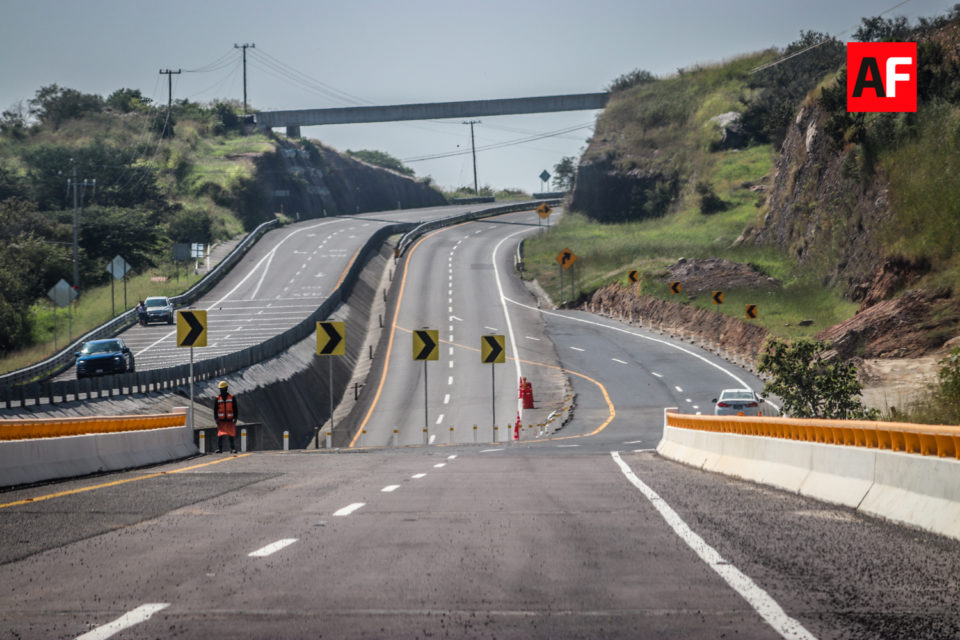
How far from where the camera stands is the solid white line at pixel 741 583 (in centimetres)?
560

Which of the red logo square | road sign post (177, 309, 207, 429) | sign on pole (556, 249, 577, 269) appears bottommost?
road sign post (177, 309, 207, 429)

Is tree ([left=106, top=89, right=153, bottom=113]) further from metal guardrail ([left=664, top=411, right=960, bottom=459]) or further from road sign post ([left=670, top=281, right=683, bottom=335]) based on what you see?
metal guardrail ([left=664, top=411, right=960, bottom=459])

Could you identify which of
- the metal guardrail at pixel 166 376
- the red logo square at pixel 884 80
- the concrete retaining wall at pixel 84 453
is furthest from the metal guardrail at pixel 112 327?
the red logo square at pixel 884 80

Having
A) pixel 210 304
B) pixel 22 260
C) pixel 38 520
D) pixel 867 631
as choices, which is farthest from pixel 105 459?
pixel 22 260

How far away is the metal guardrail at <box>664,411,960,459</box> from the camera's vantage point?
9.80 m

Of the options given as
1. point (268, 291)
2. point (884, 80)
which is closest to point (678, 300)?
point (884, 80)

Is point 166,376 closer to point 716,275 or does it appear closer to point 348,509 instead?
point 348,509

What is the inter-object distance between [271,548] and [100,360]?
140ft

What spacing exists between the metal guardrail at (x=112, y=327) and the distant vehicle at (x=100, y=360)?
2247mm

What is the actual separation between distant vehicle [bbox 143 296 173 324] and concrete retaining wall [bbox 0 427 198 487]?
4808 centimetres

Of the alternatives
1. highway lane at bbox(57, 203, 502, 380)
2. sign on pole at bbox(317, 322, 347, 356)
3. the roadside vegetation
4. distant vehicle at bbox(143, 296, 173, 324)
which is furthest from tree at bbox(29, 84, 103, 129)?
sign on pole at bbox(317, 322, 347, 356)

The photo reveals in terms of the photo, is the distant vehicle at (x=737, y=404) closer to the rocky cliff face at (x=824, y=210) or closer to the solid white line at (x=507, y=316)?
the solid white line at (x=507, y=316)

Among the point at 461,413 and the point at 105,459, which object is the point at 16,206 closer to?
the point at 461,413

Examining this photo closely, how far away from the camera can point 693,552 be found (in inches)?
320
